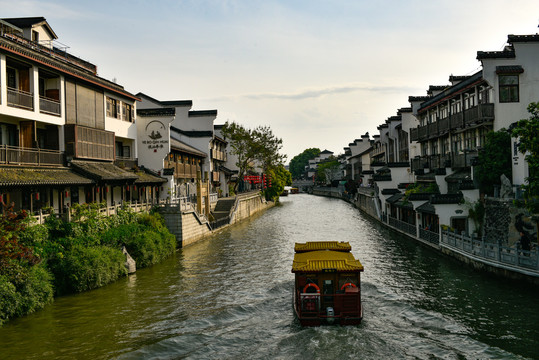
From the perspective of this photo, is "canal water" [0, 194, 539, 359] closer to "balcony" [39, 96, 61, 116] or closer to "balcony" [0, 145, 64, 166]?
"balcony" [0, 145, 64, 166]

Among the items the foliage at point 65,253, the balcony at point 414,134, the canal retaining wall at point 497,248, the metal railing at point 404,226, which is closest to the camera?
the foliage at point 65,253

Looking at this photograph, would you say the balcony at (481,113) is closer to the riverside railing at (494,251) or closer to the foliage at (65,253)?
the riverside railing at (494,251)

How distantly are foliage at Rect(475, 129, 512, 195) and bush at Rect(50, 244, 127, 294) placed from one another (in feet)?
81.2

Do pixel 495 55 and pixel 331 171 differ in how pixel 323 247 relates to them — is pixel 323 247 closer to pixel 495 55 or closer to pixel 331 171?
pixel 495 55

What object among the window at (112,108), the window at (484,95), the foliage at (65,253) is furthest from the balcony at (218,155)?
the window at (484,95)

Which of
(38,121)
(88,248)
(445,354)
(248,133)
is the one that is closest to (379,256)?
Answer: (445,354)

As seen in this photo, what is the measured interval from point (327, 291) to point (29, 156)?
19539 millimetres

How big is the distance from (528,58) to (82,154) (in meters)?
33.9

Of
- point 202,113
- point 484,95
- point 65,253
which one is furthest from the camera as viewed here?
point 202,113

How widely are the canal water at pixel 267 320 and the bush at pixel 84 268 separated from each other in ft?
2.15

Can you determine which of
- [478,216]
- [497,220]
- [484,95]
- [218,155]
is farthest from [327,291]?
[218,155]

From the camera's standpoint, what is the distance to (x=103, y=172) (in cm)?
3178

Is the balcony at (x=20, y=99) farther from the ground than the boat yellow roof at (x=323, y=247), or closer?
farther from the ground

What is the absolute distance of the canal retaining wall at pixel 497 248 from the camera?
71.5 ft
